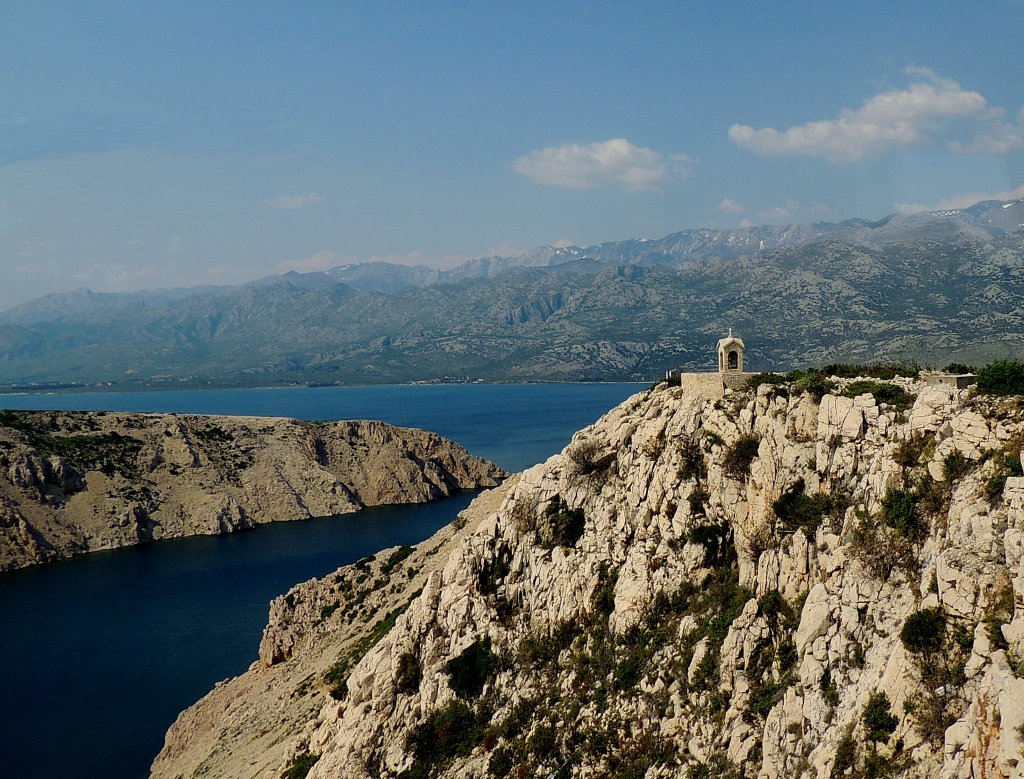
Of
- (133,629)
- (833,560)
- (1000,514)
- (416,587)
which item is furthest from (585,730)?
(133,629)

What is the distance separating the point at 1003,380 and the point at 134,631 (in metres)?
78.3

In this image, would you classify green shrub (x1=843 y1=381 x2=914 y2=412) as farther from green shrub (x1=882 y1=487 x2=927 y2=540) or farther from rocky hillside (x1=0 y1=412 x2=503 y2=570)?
rocky hillside (x1=0 y1=412 x2=503 y2=570)

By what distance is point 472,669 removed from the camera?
3656cm

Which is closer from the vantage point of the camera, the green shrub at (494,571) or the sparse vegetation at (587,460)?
the green shrub at (494,571)

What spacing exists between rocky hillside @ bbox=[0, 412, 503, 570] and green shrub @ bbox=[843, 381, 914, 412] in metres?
108

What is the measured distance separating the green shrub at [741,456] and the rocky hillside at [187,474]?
10325 centimetres

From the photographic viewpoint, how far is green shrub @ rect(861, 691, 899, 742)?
22.7m

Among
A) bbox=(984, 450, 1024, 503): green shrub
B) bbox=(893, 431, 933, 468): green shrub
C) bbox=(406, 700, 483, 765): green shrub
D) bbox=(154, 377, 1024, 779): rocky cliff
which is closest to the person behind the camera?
bbox=(154, 377, 1024, 779): rocky cliff

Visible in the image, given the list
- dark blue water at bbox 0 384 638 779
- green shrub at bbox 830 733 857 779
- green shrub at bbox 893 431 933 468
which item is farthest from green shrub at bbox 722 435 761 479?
dark blue water at bbox 0 384 638 779

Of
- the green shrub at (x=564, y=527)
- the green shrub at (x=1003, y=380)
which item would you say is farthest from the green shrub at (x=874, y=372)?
the green shrub at (x=564, y=527)

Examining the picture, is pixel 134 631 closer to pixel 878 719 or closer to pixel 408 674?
pixel 408 674

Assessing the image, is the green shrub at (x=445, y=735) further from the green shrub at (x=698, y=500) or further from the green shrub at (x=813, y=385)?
the green shrub at (x=813, y=385)

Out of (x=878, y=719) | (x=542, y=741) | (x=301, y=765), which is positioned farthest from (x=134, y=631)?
(x=878, y=719)

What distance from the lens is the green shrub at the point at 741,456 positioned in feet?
109
